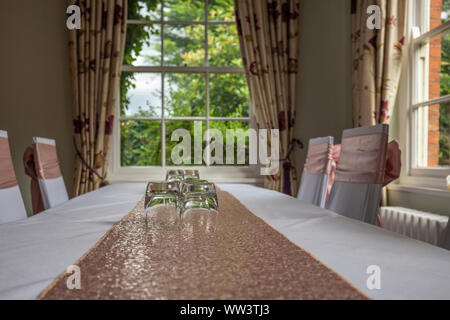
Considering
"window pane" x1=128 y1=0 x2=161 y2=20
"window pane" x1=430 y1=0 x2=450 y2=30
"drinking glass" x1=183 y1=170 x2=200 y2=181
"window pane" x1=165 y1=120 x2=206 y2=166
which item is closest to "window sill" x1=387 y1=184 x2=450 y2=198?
"window pane" x1=430 y1=0 x2=450 y2=30

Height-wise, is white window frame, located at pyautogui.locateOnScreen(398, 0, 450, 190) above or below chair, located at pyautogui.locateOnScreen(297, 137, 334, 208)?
above

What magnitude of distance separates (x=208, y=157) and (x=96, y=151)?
36.4 inches

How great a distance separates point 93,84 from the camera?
2.96 meters

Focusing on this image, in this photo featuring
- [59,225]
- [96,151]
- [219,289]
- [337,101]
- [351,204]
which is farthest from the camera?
[337,101]

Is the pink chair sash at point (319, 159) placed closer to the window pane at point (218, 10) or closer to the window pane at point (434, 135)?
the window pane at point (434, 135)

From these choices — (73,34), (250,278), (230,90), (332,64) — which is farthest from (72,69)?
(250,278)

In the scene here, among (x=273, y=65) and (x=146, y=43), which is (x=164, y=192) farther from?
(x=146, y=43)

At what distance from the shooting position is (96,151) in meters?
2.95

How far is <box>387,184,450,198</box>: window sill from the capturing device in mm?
2011

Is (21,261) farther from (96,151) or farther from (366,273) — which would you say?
(96,151)

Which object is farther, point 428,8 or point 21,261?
point 428,8

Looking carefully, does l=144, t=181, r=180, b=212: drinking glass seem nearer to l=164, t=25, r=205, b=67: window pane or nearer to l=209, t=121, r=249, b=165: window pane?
l=209, t=121, r=249, b=165: window pane

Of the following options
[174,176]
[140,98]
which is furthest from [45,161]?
[140,98]

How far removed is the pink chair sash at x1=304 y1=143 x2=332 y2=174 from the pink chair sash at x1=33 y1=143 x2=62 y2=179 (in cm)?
136
